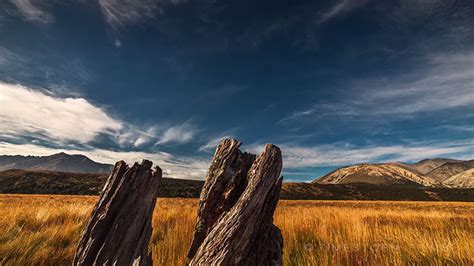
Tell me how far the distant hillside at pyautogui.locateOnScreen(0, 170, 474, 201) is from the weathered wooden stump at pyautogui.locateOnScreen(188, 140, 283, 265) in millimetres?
75130

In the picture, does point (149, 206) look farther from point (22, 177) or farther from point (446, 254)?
point (22, 177)

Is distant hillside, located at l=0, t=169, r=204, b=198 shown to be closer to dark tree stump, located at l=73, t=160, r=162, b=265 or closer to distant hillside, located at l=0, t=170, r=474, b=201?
distant hillside, located at l=0, t=170, r=474, b=201

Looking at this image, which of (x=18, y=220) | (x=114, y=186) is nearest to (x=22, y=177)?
(x=18, y=220)

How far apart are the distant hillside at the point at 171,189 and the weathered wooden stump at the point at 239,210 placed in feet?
246

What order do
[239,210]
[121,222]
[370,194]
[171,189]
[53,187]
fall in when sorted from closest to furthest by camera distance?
[239,210] → [121,222] → [53,187] → [171,189] → [370,194]

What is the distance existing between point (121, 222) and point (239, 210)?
1.10 metres

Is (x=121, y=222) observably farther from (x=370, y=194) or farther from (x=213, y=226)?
(x=370, y=194)

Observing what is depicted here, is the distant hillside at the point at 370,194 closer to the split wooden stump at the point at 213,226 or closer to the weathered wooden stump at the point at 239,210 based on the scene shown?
the weathered wooden stump at the point at 239,210

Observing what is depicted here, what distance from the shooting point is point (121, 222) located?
256 cm

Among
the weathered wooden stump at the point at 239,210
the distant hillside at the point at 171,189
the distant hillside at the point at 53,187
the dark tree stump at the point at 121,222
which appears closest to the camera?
the weathered wooden stump at the point at 239,210

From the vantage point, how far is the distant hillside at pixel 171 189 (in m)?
80.2

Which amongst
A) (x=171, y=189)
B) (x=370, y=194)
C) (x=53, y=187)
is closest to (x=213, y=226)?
(x=171, y=189)

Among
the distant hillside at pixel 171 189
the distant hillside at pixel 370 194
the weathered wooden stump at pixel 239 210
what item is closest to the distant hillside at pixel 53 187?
the distant hillside at pixel 171 189

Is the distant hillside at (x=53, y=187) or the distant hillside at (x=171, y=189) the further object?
the distant hillside at (x=171, y=189)
